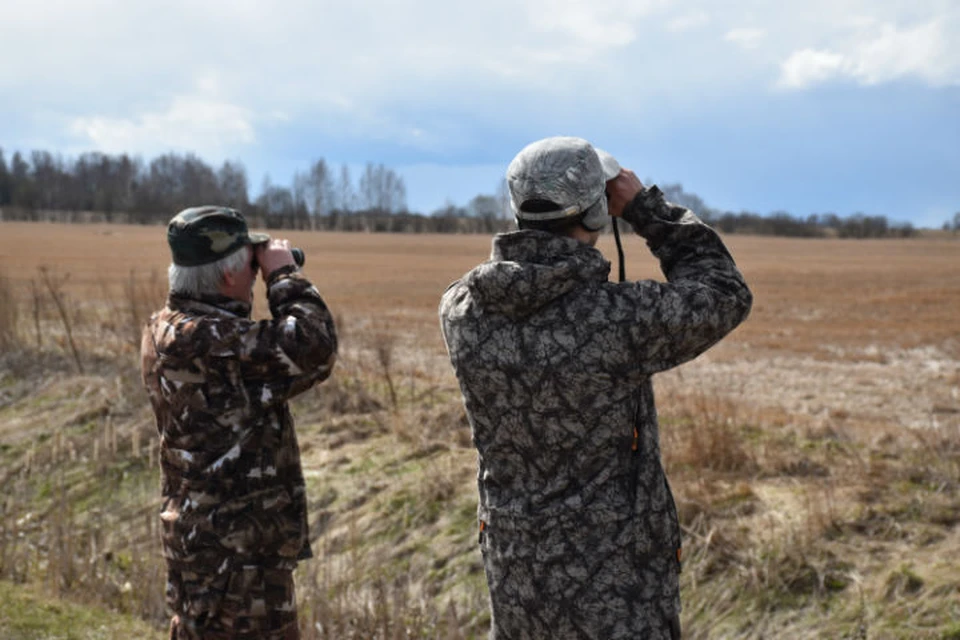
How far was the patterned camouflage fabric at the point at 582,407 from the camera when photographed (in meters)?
2.22

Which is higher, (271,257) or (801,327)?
(271,257)

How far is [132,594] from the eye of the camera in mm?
5250

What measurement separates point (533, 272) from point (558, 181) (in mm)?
239

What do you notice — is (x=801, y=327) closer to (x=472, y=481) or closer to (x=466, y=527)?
(x=472, y=481)

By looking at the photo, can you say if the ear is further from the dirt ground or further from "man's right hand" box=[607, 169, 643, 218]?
the dirt ground

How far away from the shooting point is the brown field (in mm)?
4500

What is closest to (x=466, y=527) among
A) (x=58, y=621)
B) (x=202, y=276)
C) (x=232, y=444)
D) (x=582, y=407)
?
(x=58, y=621)

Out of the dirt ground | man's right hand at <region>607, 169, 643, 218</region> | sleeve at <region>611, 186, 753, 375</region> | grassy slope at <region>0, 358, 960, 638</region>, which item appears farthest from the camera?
the dirt ground

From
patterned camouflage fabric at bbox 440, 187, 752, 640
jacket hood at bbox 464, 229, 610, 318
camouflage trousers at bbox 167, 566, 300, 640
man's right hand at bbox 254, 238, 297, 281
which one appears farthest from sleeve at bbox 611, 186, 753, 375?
camouflage trousers at bbox 167, 566, 300, 640

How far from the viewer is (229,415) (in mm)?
2998

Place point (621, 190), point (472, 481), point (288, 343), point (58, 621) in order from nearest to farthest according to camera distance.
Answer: point (621, 190) → point (288, 343) → point (58, 621) → point (472, 481)

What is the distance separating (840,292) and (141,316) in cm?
2262

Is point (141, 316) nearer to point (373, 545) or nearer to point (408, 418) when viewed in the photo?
point (408, 418)

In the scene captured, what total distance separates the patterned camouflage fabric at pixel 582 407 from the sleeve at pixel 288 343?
2.44ft
